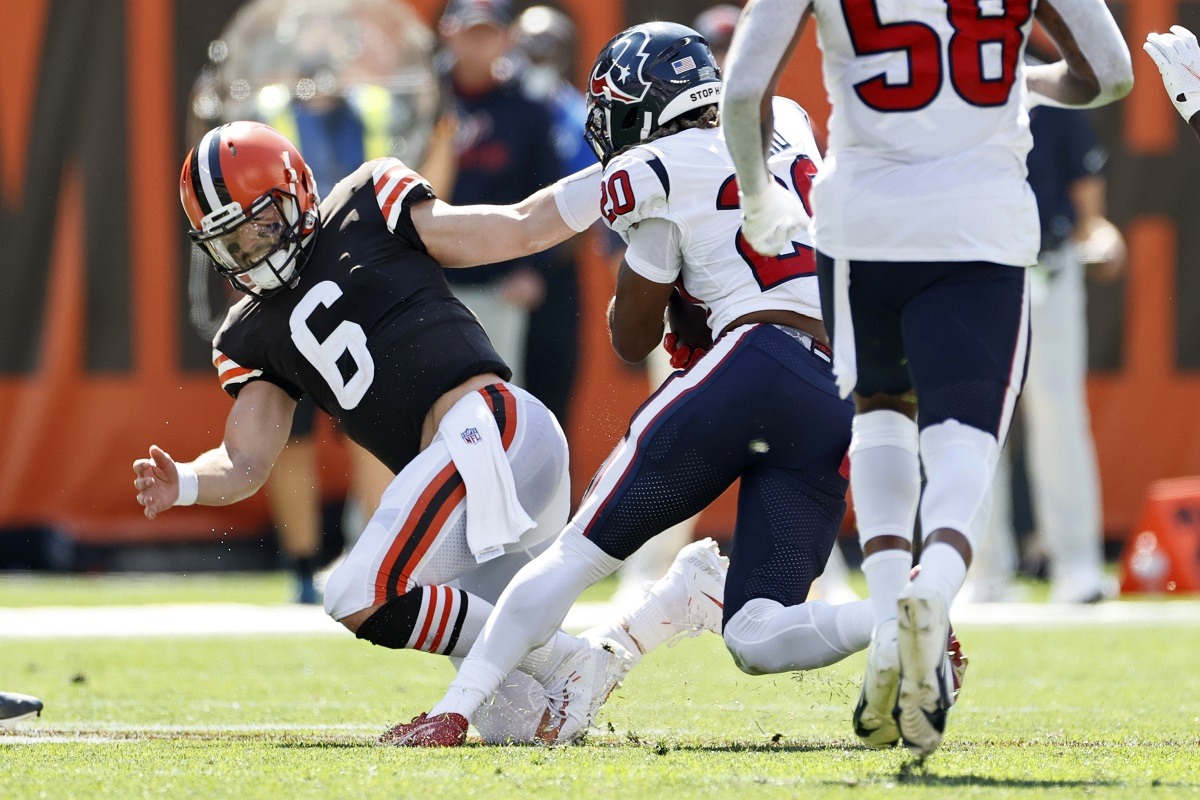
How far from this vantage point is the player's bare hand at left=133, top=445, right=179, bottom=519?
415cm

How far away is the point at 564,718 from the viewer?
4.16 meters

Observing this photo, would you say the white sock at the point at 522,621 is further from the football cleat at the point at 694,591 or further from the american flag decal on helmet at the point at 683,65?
the american flag decal on helmet at the point at 683,65

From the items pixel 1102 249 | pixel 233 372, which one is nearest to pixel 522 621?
pixel 233 372

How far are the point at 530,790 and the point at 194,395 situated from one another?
20.2 feet

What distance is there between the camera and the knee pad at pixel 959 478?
129 inches

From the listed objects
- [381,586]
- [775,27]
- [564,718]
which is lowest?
[564,718]

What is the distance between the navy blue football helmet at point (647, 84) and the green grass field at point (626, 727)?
4.52ft

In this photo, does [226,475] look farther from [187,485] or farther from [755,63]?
[755,63]

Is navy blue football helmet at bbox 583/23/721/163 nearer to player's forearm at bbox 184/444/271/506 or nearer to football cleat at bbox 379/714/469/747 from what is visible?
player's forearm at bbox 184/444/271/506

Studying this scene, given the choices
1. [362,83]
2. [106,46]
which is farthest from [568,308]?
[106,46]

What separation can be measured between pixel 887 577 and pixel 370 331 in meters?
1.42

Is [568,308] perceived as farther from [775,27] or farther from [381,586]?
[775,27]

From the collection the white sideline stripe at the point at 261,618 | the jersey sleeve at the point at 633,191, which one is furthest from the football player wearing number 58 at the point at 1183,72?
the white sideline stripe at the point at 261,618

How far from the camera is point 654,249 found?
12.9 ft
